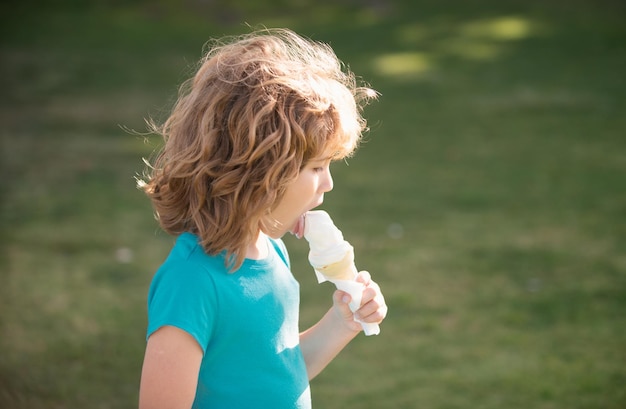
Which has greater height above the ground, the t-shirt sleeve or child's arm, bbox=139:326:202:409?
the t-shirt sleeve

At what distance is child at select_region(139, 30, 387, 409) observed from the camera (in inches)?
70.9

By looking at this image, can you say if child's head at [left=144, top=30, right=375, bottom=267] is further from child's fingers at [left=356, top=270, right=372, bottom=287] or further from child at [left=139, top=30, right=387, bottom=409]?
child's fingers at [left=356, top=270, right=372, bottom=287]

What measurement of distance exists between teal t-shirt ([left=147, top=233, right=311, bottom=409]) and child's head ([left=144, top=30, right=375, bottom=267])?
0.06 m

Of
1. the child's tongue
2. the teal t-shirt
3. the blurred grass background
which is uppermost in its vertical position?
the blurred grass background

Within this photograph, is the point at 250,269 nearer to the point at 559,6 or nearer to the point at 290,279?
the point at 290,279

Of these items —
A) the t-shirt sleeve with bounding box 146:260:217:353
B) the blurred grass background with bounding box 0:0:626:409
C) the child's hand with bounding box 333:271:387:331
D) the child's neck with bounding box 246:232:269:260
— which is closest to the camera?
the t-shirt sleeve with bounding box 146:260:217:353

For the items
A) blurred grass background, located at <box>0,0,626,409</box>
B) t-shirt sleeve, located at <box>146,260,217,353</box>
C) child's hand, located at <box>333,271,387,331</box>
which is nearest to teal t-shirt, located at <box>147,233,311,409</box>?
t-shirt sleeve, located at <box>146,260,217,353</box>

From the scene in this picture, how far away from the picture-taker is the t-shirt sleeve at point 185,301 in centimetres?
178

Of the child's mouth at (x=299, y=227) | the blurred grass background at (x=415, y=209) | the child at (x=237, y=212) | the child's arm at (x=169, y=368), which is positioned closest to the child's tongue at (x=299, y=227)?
the child's mouth at (x=299, y=227)

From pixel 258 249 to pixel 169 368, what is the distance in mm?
380

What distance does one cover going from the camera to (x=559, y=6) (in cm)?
1260

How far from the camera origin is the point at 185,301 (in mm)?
1786

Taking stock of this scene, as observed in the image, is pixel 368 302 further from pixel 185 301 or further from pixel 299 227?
pixel 185 301

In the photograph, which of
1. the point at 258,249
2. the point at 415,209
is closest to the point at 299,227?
the point at 258,249
